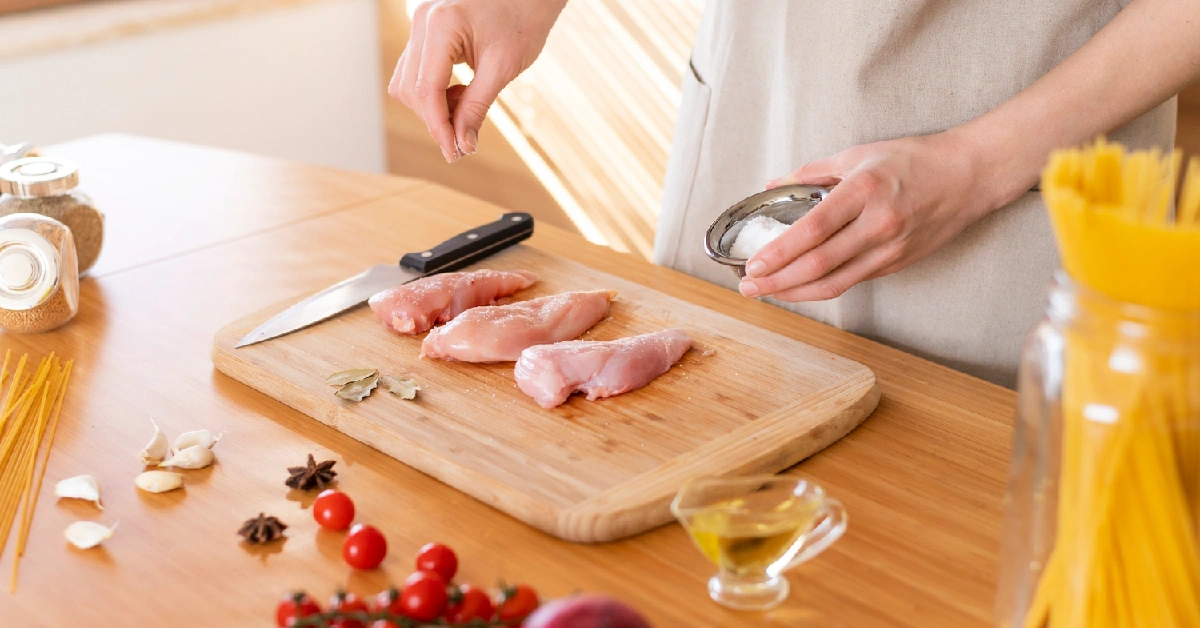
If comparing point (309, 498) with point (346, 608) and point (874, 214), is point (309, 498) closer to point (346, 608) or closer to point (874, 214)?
point (346, 608)

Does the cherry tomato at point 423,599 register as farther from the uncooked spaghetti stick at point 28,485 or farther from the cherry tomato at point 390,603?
the uncooked spaghetti stick at point 28,485

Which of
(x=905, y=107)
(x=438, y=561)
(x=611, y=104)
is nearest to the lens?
(x=438, y=561)

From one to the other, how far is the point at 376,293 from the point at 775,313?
600 millimetres

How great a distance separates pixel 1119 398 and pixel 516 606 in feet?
1.56

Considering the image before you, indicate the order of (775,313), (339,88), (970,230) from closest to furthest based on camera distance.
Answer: (970,230), (775,313), (339,88)

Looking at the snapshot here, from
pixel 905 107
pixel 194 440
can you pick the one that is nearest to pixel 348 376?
pixel 194 440

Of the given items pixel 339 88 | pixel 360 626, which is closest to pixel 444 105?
Answer: pixel 360 626

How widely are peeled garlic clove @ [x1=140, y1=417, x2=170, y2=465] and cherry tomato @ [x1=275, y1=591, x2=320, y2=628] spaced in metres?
0.39

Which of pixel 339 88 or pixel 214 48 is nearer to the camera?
pixel 214 48

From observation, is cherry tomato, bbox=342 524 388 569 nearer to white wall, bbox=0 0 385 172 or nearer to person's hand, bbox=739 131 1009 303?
person's hand, bbox=739 131 1009 303

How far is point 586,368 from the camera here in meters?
1.36

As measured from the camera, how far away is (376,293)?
1.62m

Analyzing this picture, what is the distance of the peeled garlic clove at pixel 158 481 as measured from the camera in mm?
1189

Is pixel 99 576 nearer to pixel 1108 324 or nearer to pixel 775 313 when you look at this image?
pixel 1108 324
